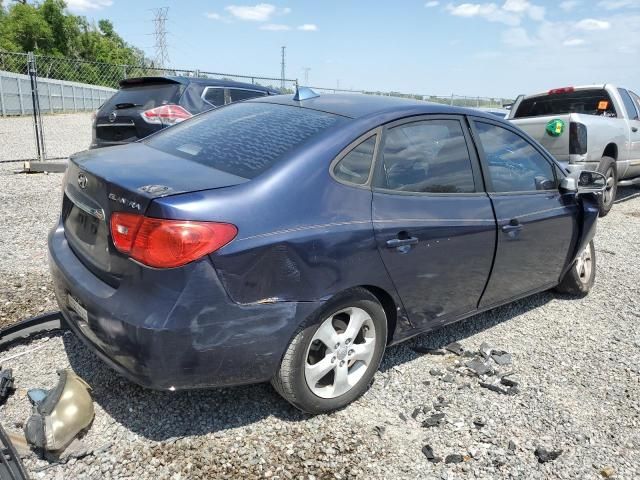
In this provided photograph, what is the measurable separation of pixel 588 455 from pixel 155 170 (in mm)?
2548

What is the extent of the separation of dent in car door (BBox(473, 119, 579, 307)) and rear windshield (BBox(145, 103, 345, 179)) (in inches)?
49.4

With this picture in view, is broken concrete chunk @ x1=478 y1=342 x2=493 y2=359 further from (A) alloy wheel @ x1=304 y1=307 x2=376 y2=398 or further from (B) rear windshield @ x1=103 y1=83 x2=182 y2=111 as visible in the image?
(B) rear windshield @ x1=103 y1=83 x2=182 y2=111

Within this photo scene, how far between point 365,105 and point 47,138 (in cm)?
1652

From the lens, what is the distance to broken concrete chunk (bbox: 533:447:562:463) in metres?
2.53

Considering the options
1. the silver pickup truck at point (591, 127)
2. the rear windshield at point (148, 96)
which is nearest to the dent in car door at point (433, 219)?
the silver pickup truck at point (591, 127)

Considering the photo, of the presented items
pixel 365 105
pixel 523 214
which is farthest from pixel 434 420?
pixel 365 105

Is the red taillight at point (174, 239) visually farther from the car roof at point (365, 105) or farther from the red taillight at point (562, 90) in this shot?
the red taillight at point (562, 90)

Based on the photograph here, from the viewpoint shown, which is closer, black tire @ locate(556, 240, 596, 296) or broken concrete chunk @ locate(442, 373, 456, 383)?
broken concrete chunk @ locate(442, 373, 456, 383)

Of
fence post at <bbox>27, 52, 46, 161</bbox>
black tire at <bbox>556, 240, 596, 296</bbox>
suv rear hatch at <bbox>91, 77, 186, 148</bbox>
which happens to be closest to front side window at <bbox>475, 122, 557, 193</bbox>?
black tire at <bbox>556, 240, 596, 296</bbox>

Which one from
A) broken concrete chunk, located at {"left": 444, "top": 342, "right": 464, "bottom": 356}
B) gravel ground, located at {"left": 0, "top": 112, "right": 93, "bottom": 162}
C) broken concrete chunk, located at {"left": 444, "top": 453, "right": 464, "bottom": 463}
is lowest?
gravel ground, located at {"left": 0, "top": 112, "right": 93, "bottom": 162}

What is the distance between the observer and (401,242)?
2760 mm

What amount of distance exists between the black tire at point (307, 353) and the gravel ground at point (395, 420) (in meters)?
0.10

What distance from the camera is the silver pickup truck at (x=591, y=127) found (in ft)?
24.2

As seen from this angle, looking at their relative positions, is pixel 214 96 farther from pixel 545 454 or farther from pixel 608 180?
pixel 545 454
